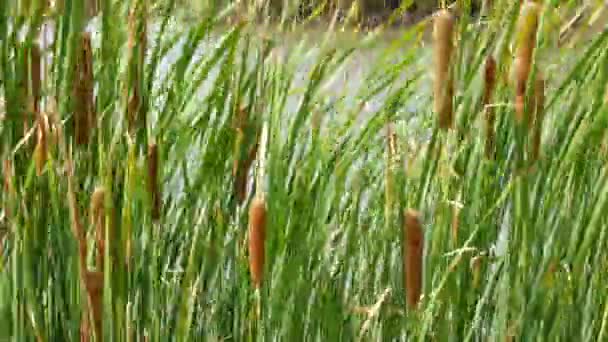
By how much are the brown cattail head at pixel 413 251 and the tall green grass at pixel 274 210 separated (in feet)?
0.26

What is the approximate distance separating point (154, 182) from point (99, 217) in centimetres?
17

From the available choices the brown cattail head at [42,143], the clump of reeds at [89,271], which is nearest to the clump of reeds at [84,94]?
the brown cattail head at [42,143]

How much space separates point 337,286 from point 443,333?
148 mm

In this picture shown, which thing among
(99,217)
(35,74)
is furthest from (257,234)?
(35,74)

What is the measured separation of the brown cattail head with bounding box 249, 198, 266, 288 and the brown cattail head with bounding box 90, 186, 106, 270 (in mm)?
95

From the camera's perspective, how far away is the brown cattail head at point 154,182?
2.35 feet

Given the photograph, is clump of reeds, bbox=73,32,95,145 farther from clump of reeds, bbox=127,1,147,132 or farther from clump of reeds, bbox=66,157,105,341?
clump of reeds, bbox=66,157,105,341

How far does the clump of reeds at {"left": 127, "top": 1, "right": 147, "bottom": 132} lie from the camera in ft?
2.57

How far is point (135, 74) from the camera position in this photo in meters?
0.81

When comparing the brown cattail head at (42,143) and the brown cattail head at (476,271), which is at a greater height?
the brown cattail head at (42,143)

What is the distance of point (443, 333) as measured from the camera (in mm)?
845

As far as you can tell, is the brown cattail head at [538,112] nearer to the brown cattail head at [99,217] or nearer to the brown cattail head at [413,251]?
the brown cattail head at [413,251]

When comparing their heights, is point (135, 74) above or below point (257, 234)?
above

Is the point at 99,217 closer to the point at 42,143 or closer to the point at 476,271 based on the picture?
the point at 42,143
